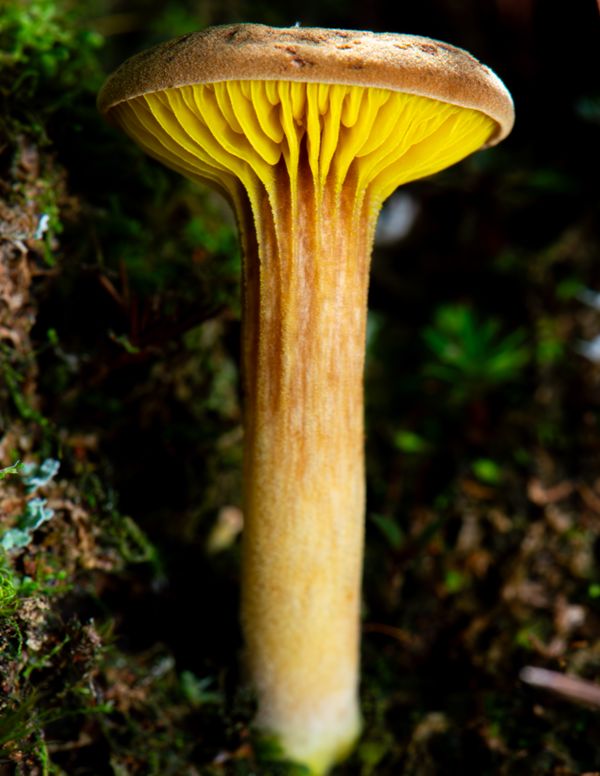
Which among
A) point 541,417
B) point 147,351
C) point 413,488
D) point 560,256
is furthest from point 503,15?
point 147,351

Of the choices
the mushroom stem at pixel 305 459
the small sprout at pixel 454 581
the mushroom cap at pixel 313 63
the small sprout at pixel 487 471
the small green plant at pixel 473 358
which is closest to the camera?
the mushroom cap at pixel 313 63

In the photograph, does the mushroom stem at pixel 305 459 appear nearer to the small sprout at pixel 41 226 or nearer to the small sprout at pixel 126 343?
the small sprout at pixel 126 343

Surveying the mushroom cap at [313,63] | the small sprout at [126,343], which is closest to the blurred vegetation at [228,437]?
the small sprout at [126,343]

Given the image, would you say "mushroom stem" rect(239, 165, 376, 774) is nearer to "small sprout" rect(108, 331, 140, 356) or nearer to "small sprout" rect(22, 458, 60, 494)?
"small sprout" rect(108, 331, 140, 356)

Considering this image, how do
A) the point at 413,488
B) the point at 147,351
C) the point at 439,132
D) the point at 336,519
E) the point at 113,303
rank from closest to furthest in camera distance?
1. the point at 439,132
2. the point at 336,519
3. the point at 147,351
4. the point at 113,303
5. the point at 413,488

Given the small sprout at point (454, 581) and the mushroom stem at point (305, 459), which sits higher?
the mushroom stem at point (305, 459)

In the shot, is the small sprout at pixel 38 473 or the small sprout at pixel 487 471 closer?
the small sprout at pixel 38 473

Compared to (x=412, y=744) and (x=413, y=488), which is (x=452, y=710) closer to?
(x=412, y=744)
